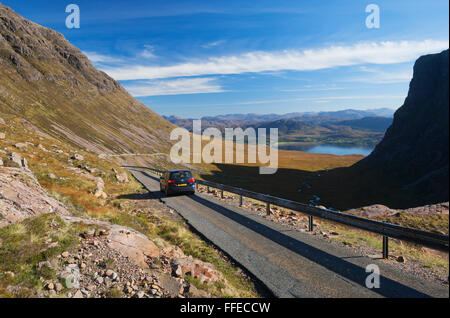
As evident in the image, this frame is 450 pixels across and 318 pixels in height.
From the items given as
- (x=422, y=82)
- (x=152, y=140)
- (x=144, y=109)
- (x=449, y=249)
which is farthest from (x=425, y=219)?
(x=144, y=109)

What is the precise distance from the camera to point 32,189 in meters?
9.43

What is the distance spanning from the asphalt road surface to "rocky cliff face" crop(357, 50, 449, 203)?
5955 cm

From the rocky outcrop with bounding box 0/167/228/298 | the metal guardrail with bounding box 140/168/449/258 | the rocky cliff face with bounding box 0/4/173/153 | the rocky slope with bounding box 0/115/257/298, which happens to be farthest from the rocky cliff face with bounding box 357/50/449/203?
the rocky cliff face with bounding box 0/4/173/153

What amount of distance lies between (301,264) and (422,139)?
88.3m

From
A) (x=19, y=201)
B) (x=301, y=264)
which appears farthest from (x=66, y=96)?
(x=301, y=264)

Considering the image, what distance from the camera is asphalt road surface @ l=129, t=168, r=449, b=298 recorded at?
18.1ft

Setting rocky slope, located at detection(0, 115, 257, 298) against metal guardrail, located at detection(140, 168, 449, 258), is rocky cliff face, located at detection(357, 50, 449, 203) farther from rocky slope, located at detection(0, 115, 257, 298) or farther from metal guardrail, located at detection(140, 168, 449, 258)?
rocky slope, located at detection(0, 115, 257, 298)

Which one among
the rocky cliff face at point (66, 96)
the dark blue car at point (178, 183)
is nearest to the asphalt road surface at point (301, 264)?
the dark blue car at point (178, 183)

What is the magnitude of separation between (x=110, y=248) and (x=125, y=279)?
1453 mm

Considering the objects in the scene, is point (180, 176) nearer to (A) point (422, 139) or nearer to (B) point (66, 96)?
(A) point (422, 139)

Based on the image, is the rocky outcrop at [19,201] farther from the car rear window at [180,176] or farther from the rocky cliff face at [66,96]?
the rocky cliff face at [66,96]

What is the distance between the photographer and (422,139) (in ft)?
243
